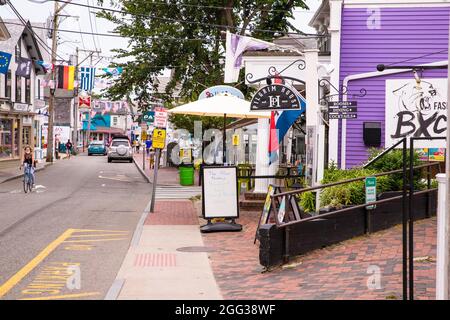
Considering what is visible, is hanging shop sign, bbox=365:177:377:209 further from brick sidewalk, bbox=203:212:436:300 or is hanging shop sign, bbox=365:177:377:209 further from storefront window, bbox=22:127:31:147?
storefront window, bbox=22:127:31:147

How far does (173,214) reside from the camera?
58.5 ft

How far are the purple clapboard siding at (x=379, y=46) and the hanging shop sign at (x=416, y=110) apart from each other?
0.38 metres

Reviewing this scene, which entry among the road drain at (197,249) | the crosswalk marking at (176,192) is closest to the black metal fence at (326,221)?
the road drain at (197,249)

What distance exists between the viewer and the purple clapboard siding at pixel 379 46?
17109mm

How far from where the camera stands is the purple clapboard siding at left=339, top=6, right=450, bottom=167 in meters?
17.1

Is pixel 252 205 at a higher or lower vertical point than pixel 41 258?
higher

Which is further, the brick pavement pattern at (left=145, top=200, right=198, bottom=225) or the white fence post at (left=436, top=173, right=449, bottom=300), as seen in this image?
the brick pavement pattern at (left=145, top=200, right=198, bottom=225)

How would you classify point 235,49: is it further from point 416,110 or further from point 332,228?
point 332,228

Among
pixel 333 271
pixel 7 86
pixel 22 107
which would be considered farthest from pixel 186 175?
pixel 333 271

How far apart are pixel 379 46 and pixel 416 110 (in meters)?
1.98

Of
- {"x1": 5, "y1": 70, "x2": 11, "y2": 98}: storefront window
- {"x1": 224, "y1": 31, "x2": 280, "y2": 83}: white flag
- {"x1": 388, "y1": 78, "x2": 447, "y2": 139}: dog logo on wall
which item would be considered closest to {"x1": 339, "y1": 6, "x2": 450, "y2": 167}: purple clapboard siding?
{"x1": 388, "y1": 78, "x2": 447, "y2": 139}: dog logo on wall

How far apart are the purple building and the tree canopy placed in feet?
52.3
